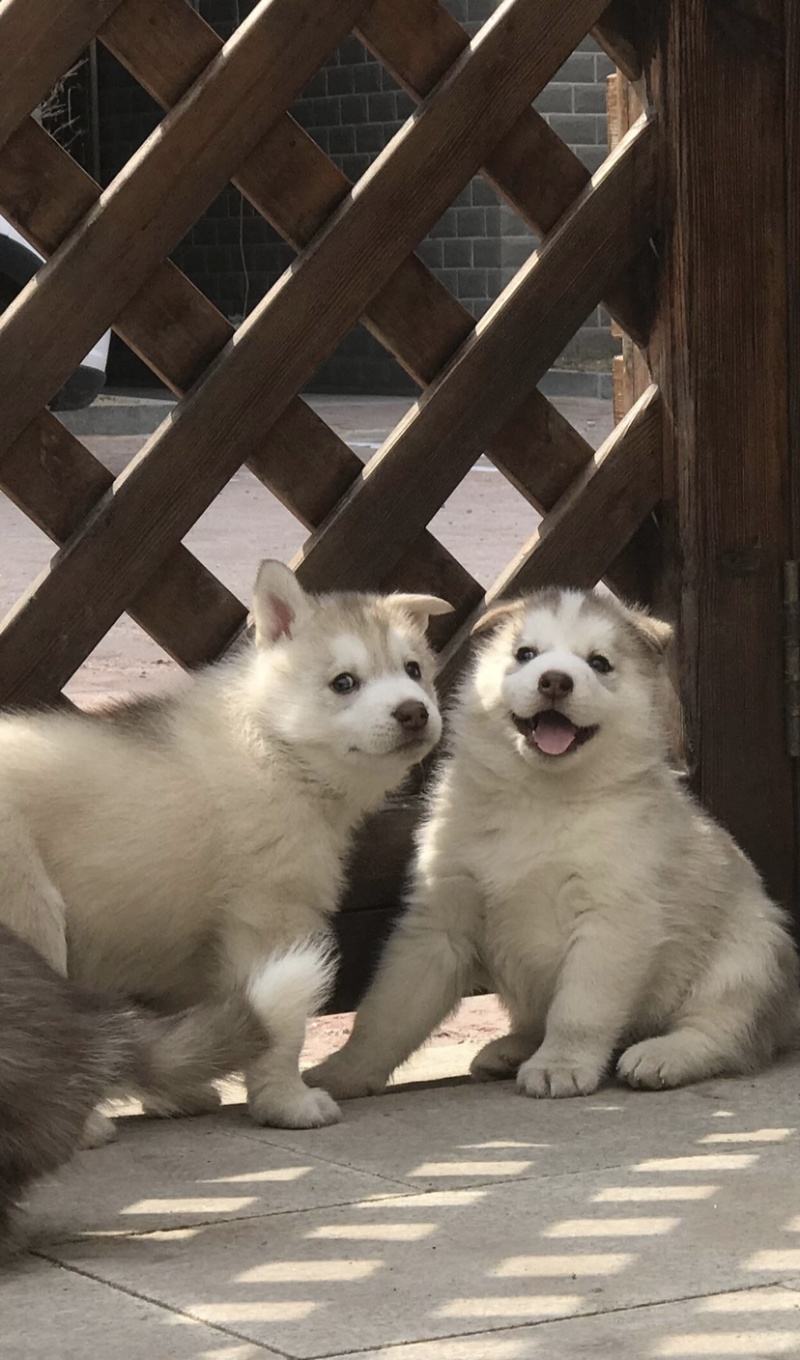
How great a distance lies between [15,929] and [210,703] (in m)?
0.70

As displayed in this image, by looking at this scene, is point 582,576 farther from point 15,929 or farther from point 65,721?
point 15,929

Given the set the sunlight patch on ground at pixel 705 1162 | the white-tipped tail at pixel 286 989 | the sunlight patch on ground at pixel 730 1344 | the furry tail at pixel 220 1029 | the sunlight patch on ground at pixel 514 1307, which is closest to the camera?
the sunlight patch on ground at pixel 730 1344

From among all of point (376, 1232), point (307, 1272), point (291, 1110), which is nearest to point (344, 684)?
point (291, 1110)

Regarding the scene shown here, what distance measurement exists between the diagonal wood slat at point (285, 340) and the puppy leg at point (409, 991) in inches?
30.3

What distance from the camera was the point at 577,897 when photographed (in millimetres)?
4145

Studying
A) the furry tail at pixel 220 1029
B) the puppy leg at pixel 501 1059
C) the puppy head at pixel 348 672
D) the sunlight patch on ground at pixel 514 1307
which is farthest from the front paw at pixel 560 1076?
the sunlight patch on ground at pixel 514 1307

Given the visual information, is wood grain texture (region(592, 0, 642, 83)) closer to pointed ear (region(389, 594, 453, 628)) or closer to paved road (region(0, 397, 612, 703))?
pointed ear (region(389, 594, 453, 628))

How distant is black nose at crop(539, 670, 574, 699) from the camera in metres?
4.06

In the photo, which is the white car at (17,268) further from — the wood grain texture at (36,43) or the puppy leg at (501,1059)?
the puppy leg at (501,1059)

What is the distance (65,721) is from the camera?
13.2 feet

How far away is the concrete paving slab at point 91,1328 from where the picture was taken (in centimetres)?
250

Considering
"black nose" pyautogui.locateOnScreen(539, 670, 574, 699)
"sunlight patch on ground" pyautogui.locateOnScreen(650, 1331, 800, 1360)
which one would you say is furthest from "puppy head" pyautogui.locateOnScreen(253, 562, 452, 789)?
"sunlight patch on ground" pyautogui.locateOnScreen(650, 1331, 800, 1360)

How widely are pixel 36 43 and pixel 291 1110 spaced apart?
2117 millimetres

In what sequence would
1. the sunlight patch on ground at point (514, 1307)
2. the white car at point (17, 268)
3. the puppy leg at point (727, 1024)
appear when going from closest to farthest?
the sunlight patch on ground at point (514, 1307)
the puppy leg at point (727, 1024)
the white car at point (17, 268)
